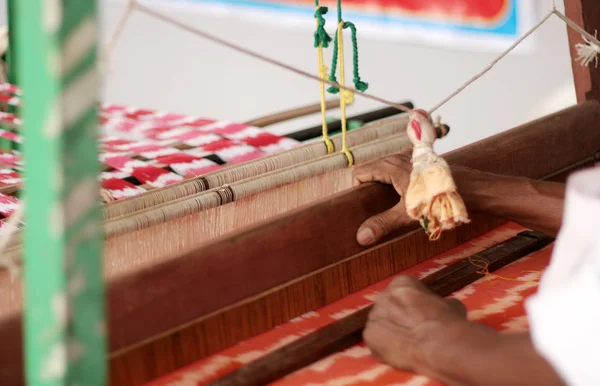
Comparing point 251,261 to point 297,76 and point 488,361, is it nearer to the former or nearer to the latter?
point 488,361

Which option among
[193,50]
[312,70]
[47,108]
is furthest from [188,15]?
[47,108]

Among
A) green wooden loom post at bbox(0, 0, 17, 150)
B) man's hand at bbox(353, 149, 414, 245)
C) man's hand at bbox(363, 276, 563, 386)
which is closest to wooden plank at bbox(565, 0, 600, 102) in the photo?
man's hand at bbox(353, 149, 414, 245)

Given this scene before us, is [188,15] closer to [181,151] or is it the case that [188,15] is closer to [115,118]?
[115,118]

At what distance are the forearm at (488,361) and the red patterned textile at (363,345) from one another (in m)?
0.06

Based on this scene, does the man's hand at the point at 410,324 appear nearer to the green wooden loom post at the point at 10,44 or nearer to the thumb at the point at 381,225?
the thumb at the point at 381,225

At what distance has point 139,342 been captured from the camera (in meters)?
1.15

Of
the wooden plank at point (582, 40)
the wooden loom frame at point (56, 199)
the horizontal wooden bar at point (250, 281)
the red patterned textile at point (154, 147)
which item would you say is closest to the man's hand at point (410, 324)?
the horizontal wooden bar at point (250, 281)

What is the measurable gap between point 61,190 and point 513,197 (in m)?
0.96

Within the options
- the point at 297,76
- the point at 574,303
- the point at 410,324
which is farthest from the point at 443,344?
the point at 297,76

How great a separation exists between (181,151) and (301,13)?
7.44 ft

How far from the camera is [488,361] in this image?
1.00 metres

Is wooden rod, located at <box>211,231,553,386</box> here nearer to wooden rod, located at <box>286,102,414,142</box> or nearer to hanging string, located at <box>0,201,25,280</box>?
hanging string, located at <box>0,201,25,280</box>

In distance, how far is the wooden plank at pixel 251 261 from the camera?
44.7 inches

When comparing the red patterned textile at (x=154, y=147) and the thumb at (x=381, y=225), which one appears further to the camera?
the red patterned textile at (x=154, y=147)
